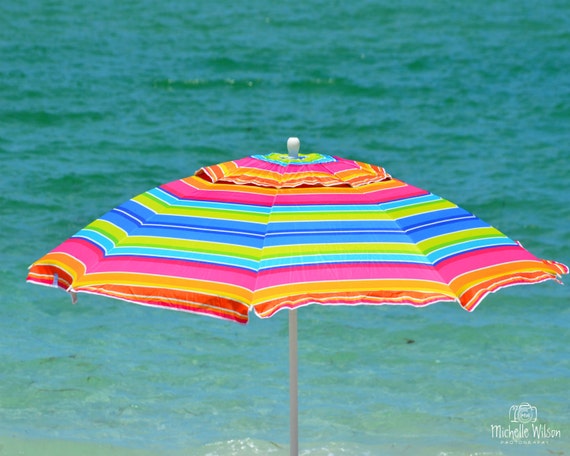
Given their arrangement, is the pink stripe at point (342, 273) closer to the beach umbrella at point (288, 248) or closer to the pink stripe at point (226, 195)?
the beach umbrella at point (288, 248)

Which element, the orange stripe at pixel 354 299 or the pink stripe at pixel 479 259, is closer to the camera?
the orange stripe at pixel 354 299

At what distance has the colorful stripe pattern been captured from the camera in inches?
152

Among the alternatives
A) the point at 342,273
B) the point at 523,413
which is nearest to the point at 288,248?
the point at 342,273

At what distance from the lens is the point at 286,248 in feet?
13.1

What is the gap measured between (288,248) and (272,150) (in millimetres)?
9868

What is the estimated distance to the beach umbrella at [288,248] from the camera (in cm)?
386

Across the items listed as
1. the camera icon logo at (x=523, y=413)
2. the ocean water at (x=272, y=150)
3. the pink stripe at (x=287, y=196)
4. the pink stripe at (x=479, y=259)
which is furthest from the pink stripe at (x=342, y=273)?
the camera icon logo at (x=523, y=413)

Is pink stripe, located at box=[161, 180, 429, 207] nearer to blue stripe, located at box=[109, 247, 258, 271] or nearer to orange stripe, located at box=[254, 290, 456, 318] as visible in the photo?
blue stripe, located at box=[109, 247, 258, 271]

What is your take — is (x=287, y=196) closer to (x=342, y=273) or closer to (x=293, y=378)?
(x=342, y=273)

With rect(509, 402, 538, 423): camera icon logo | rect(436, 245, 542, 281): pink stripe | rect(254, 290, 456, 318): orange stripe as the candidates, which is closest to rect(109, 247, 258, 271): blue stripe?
rect(254, 290, 456, 318): orange stripe

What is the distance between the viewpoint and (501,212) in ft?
36.9

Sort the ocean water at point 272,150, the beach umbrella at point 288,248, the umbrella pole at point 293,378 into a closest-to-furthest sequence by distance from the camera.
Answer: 1. the beach umbrella at point 288,248
2. the umbrella pole at point 293,378
3. the ocean water at point 272,150

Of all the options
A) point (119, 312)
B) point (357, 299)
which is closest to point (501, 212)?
point (119, 312)

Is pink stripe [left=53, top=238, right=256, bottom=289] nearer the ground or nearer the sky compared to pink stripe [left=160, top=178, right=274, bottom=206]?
nearer the ground
